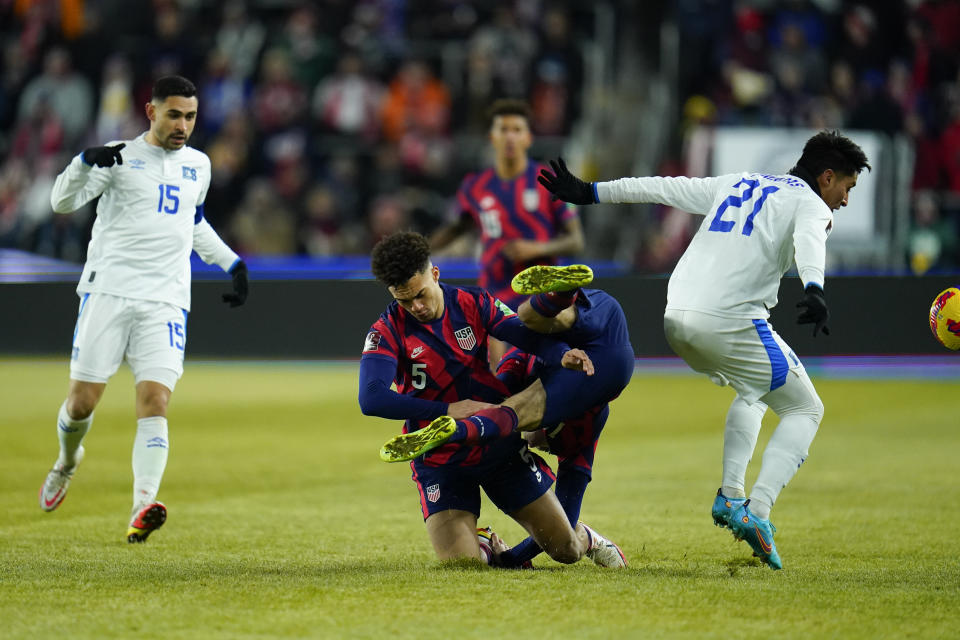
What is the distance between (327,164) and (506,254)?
7360 mm

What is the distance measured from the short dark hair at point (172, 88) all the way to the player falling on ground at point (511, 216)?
277 centimetres

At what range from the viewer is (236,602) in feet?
15.1

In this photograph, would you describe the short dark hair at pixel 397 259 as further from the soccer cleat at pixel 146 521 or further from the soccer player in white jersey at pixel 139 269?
the soccer player in white jersey at pixel 139 269

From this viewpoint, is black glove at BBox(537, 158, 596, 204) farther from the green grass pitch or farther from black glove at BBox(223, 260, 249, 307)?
black glove at BBox(223, 260, 249, 307)

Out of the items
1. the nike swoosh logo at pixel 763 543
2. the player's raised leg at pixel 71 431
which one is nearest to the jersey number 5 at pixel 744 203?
the nike swoosh logo at pixel 763 543

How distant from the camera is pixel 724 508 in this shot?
542cm

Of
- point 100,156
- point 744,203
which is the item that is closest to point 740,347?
point 744,203

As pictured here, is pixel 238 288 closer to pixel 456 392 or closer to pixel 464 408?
pixel 456 392

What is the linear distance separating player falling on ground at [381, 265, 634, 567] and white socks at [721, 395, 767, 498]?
1.87 feet

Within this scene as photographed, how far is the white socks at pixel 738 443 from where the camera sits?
5.64 metres

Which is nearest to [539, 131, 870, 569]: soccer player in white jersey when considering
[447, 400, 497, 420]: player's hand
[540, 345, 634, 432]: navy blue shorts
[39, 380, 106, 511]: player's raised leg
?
[540, 345, 634, 432]: navy blue shorts

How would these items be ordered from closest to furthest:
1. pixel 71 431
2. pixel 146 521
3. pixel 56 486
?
1. pixel 146 521
2. pixel 71 431
3. pixel 56 486

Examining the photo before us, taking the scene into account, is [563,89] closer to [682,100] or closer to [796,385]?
[682,100]

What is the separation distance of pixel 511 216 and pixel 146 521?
13.1 ft
